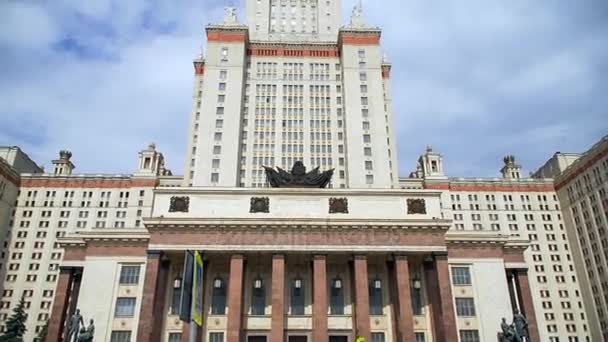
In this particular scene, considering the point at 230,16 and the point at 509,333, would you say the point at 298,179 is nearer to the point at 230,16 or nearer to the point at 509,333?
the point at 509,333

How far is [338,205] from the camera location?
129ft

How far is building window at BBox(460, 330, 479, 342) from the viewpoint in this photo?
39.0 meters

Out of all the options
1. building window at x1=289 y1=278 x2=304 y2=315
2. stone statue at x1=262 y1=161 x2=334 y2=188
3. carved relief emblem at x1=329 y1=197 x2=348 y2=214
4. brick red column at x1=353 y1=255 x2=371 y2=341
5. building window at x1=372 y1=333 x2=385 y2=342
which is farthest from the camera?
stone statue at x1=262 y1=161 x2=334 y2=188

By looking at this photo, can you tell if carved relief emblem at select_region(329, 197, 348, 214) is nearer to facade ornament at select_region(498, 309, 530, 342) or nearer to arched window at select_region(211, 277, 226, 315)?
arched window at select_region(211, 277, 226, 315)

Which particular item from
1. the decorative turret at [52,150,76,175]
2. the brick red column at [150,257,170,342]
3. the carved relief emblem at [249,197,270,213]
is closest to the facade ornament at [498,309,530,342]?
the carved relief emblem at [249,197,270,213]

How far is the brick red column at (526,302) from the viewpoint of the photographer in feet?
130

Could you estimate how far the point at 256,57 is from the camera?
271 ft

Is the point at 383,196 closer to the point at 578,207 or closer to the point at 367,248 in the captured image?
the point at 367,248

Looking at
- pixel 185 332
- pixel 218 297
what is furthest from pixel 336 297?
pixel 185 332

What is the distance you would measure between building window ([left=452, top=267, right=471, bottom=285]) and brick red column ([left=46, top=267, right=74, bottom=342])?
34.1 m

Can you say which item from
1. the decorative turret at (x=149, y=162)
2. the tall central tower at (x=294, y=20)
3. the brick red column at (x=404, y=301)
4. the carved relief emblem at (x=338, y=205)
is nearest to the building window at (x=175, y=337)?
the carved relief emblem at (x=338, y=205)

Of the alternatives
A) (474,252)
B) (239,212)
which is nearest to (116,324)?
(239,212)

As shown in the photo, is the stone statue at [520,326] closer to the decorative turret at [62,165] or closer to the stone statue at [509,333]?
the stone statue at [509,333]

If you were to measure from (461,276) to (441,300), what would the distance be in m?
5.50
